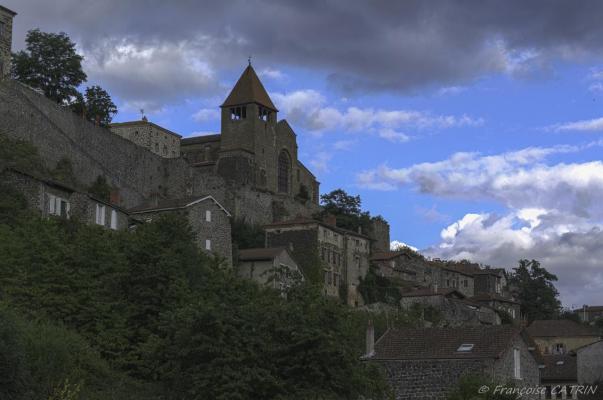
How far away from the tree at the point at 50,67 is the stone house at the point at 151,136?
24.4m

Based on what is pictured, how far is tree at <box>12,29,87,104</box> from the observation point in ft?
270

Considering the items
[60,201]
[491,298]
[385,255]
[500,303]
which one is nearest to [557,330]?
[491,298]

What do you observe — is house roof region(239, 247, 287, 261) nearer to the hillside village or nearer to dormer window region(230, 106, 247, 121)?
the hillside village

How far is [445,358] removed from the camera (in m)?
42.9

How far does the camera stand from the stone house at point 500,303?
312ft

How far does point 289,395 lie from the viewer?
112ft

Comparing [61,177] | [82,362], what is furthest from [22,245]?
[61,177]

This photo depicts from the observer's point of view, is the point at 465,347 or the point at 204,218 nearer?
the point at 465,347

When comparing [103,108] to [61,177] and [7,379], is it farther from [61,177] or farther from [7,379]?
[7,379]

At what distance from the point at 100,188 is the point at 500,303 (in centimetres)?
4492

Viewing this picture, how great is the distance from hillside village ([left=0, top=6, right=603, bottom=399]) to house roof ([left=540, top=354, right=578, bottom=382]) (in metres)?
0.08

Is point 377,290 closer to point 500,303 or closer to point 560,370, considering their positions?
point 560,370


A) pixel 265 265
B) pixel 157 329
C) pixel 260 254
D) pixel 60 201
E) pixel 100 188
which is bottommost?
pixel 157 329

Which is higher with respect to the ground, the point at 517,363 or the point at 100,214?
the point at 100,214
